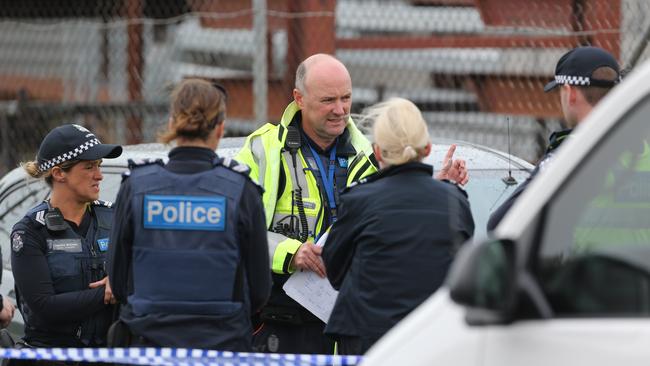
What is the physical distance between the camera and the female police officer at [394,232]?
4.48 metres

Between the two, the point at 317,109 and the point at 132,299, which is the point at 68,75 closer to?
the point at 317,109

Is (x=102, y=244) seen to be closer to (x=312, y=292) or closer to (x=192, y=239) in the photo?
(x=312, y=292)

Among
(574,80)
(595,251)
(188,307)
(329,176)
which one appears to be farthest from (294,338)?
(595,251)

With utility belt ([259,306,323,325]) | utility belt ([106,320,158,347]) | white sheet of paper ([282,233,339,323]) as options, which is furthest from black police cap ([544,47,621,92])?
utility belt ([106,320,158,347])

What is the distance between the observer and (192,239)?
14.4 ft

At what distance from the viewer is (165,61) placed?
1420 cm

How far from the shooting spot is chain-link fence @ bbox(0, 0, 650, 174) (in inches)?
358

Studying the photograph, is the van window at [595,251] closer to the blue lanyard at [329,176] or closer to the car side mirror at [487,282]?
the car side mirror at [487,282]

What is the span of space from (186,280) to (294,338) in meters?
1.23

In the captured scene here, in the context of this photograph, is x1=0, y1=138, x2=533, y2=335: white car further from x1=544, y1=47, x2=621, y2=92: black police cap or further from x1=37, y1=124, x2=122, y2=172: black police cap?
x1=37, y1=124, x2=122, y2=172: black police cap

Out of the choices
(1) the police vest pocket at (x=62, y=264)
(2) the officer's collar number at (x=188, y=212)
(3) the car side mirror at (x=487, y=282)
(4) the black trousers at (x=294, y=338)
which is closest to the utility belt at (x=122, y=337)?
(2) the officer's collar number at (x=188, y=212)

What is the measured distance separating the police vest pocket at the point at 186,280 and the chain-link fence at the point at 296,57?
4.35 metres

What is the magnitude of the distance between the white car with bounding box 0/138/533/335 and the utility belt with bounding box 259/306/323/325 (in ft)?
3.26

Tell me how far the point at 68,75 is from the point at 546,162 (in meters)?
9.79
